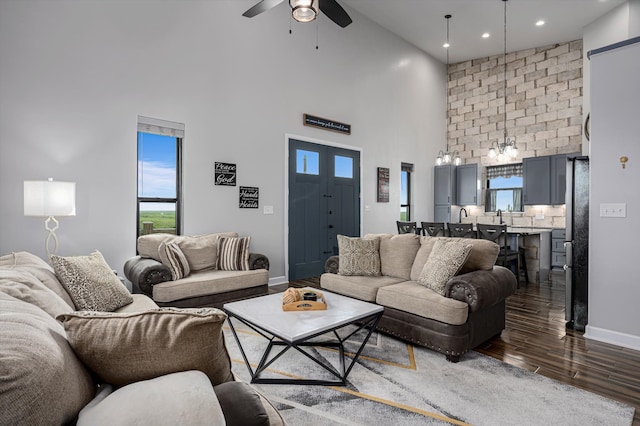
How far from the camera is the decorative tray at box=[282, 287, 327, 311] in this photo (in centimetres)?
250

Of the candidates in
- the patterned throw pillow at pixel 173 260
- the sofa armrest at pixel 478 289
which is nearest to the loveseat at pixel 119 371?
the sofa armrest at pixel 478 289

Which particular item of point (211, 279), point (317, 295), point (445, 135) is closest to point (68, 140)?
point (211, 279)

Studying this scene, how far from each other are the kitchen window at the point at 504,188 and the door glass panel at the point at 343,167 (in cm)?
382

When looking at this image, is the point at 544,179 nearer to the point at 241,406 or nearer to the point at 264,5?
the point at 264,5

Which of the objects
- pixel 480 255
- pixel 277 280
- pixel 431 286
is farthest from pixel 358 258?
pixel 277 280

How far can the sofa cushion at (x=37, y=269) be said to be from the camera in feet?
6.36

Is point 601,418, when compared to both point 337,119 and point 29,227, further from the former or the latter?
point 337,119

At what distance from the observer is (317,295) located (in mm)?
2713

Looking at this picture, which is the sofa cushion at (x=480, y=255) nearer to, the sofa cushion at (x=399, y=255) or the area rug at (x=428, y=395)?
the sofa cushion at (x=399, y=255)

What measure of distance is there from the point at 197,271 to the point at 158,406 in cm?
340

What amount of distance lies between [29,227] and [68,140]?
96 cm

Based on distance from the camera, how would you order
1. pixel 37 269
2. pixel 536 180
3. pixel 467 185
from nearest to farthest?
pixel 37 269 → pixel 536 180 → pixel 467 185

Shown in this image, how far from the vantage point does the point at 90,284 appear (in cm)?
233

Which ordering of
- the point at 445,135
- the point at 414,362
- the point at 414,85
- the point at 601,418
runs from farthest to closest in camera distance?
1. the point at 445,135
2. the point at 414,85
3. the point at 414,362
4. the point at 601,418
